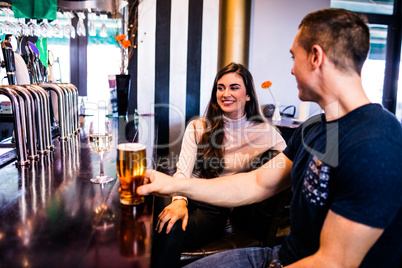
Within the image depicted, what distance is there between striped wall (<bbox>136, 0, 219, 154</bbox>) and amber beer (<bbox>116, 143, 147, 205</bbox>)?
3.23m

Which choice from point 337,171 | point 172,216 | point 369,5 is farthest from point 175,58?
point 337,171

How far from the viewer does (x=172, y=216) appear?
126 cm

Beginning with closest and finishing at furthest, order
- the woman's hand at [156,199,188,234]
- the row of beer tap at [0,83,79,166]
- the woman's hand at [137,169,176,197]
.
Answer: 1. the woman's hand at [137,169,176,197]
2. the woman's hand at [156,199,188,234]
3. the row of beer tap at [0,83,79,166]

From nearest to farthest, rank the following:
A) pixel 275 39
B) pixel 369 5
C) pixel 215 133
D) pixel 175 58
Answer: pixel 215 133
pixel 175 58
pixel 275 39
pixel 369 5

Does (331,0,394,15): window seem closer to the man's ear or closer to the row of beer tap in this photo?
the row of beer tap

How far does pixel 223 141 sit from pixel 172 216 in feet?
2.94

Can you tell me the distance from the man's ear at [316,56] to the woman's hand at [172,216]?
2.32 ft

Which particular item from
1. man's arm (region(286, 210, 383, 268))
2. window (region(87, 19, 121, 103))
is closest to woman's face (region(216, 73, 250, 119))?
man's arm (region(286, 210, 383, 268))

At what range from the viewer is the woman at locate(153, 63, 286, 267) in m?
1.70

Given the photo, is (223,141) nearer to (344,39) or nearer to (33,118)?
(33,118)

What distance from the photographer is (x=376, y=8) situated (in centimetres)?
523

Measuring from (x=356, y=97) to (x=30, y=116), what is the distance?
1.19 m

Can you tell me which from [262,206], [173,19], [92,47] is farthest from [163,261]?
[92,47]

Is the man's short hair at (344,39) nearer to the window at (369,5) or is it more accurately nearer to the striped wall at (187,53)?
the striped wall at (187,53)
